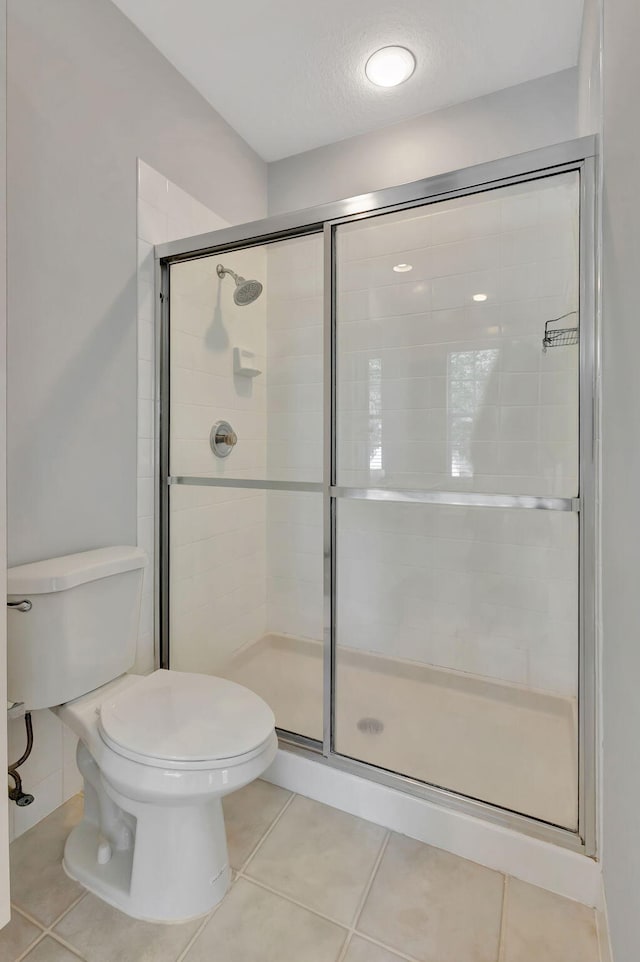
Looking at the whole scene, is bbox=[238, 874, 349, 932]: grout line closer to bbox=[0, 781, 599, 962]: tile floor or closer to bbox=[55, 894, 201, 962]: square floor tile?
bbox=[0, 781, 599, 962]: tile floor

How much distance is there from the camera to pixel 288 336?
1.92 m

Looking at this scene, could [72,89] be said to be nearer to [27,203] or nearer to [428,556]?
[27,203]

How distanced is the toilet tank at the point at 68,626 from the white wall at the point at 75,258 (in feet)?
0.60

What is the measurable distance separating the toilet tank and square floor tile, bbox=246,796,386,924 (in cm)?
67

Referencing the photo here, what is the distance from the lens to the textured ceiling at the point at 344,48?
1.64m

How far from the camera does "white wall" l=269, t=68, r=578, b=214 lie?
190 cm

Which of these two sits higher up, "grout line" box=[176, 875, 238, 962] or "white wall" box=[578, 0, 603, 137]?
"white wall" box=[578, 0, 603, 137]

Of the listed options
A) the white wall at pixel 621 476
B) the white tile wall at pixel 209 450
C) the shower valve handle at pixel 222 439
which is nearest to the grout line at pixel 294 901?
the white wall at pixel 621 476

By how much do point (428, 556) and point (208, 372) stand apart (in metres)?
1.13

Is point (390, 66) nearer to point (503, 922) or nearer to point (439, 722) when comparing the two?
point (439, 722)

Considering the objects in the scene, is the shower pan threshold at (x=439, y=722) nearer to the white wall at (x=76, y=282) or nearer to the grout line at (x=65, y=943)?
the white wall at (x=76, y=282)

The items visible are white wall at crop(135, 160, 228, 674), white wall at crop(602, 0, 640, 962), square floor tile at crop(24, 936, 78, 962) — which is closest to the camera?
white wall at crop(602, 0, 640, 962)

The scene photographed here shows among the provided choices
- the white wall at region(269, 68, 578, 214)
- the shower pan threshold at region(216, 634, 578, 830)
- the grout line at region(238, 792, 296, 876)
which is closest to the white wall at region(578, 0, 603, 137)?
the white wall at region(269, 68, 578, 214)

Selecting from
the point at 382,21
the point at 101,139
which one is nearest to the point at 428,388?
the point at 382,21
